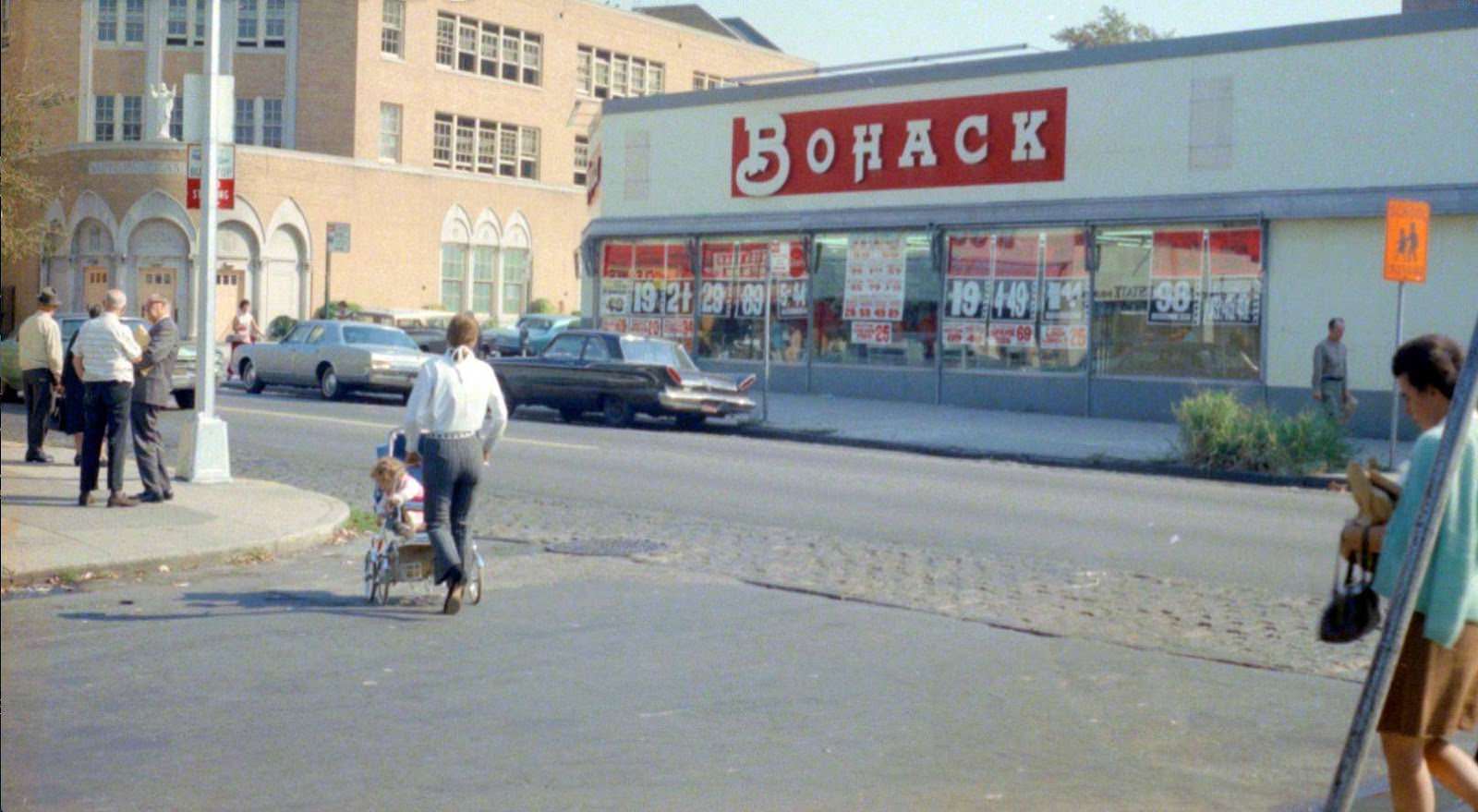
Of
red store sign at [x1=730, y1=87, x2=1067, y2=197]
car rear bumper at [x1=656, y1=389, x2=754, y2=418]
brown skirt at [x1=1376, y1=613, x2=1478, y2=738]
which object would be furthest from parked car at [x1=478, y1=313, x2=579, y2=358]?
brown skirt at [x1=1376, y1=613, x2=1478, y2=738]

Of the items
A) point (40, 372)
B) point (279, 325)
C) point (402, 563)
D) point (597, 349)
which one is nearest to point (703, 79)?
point (279, 325)

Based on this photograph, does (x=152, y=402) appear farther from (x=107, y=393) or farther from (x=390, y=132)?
(x=390, y=132)

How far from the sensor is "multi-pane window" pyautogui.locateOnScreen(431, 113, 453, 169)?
189 ft

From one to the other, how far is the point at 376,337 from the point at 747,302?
800 centimetres

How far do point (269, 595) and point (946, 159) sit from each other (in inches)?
895

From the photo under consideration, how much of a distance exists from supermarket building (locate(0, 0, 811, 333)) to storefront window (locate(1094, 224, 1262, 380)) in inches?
1149

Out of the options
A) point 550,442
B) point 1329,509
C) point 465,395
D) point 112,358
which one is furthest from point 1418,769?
point 550,442

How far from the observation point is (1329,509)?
1728 centimetres

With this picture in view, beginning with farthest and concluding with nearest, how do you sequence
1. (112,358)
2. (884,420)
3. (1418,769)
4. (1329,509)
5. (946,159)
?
(946,159)
(884,420)
(1329,509)
(112,358)
(1418,769)

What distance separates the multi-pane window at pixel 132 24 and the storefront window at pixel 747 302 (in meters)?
27.8

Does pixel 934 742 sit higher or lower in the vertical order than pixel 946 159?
lower

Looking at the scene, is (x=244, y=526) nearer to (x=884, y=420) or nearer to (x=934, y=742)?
(x=934, y=742)

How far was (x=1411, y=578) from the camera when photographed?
14.2 ft

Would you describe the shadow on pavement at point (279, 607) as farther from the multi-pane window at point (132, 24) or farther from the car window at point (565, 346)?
the multi-pane window at point (132, 24)
